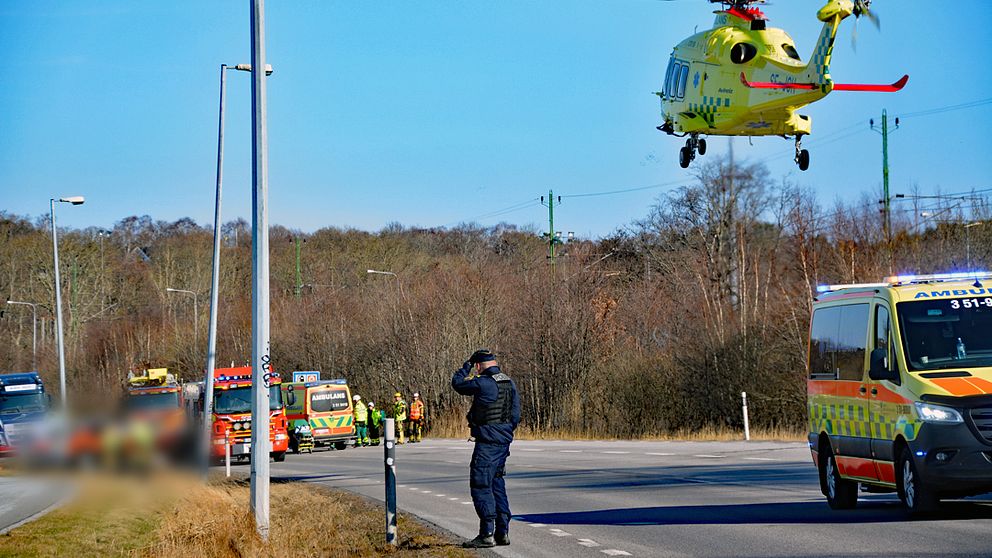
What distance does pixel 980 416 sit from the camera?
36.7 feet

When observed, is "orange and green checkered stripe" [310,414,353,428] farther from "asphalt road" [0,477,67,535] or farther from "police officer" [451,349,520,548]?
"police officer" [451,349,520,548]

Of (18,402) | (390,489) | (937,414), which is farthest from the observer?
(18,402)

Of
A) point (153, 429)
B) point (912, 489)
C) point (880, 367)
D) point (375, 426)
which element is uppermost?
point (880, 367)

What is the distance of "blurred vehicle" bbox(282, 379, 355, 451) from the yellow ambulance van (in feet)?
96.1

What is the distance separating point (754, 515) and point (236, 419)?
84.2ft

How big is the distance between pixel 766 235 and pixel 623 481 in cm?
3142

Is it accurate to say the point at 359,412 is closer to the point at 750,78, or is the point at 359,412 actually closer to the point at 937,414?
the point at 750,78

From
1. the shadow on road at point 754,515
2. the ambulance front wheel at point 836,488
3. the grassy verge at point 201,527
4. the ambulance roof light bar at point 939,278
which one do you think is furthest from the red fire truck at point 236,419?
the ambulance roof light bar at point 939,278

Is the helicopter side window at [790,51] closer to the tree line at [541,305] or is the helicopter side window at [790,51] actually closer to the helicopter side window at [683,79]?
the helicopter side window at [683,79]

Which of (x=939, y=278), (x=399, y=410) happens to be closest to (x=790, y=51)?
(x=939, y=278)

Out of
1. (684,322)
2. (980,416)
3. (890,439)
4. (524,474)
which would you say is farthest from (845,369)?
(684,322)

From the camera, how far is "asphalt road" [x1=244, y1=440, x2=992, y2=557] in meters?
10.8

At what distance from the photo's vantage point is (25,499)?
22.7m

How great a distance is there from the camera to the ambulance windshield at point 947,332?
39.6ft
